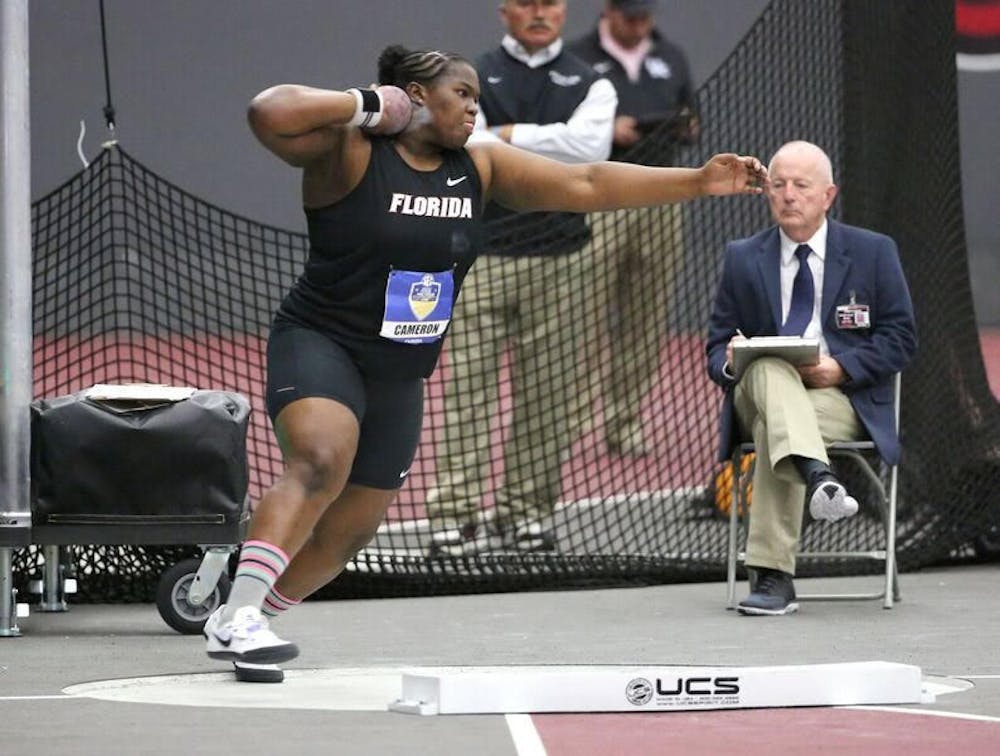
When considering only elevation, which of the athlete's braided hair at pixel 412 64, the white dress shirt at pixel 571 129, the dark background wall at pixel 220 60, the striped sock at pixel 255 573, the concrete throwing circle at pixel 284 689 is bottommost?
the concrete throwing circle at pixel 284 689

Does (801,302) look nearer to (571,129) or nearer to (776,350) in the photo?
(776,350)

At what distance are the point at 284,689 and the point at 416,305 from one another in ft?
3.83

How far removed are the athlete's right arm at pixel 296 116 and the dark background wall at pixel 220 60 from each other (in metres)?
11.3

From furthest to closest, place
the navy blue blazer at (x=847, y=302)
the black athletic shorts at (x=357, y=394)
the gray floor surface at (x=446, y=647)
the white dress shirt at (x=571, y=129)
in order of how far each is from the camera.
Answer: the white dress shirt at (x=571, y=129) < the navy blue blazer at (x=847, y=302) < the black athletic shorts at (x=357, y=394) < the gray floor surface at (x=446, y=647)

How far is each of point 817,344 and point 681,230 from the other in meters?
2.29

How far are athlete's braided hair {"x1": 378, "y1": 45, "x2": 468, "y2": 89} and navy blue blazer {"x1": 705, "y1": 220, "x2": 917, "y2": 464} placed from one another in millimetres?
2333

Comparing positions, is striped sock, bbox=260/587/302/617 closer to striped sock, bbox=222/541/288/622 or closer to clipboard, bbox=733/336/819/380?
striped sock, bbox=222/541/288/622

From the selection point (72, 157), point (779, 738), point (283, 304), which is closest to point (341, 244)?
point (283, 304)

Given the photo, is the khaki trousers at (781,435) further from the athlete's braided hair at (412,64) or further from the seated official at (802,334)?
the athlete's braided hair at (412,64)

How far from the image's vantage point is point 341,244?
657cm

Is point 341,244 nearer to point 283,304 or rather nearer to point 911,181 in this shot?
point 283,304

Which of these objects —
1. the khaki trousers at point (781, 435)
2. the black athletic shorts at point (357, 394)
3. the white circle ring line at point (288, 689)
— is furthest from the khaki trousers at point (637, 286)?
the white circle ring line at point (288, 689)

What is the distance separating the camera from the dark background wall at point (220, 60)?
1781 centimetres

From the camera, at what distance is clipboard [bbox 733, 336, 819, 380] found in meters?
8.35
